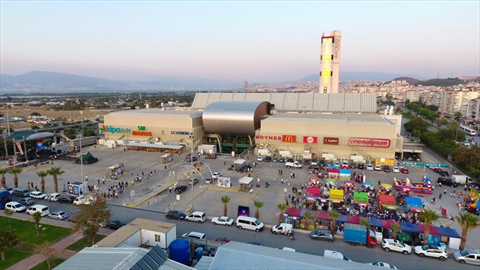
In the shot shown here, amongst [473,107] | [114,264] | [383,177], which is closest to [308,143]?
[383,177]

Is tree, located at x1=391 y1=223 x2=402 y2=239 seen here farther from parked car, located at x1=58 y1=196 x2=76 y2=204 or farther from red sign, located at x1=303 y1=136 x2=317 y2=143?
parked car, located at x1=58 y1=196 x2=76 y2=204

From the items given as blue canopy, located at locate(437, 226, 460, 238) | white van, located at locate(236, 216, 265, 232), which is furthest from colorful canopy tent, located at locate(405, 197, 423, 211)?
white van, located at locate(236, 216, 265, 232)

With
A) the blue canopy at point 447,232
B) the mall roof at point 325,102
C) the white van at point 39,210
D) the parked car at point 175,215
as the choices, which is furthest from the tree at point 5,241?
the mall roof at point 325,102

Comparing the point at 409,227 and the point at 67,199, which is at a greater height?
the point at 409,227

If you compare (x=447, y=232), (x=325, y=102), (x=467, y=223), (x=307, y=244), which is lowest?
(x=307, y=244)

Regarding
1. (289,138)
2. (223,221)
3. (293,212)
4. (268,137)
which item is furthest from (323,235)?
(268,137)

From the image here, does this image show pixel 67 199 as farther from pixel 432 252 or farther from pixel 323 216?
pixel 432 252

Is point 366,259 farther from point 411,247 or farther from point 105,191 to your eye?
point 105,191
